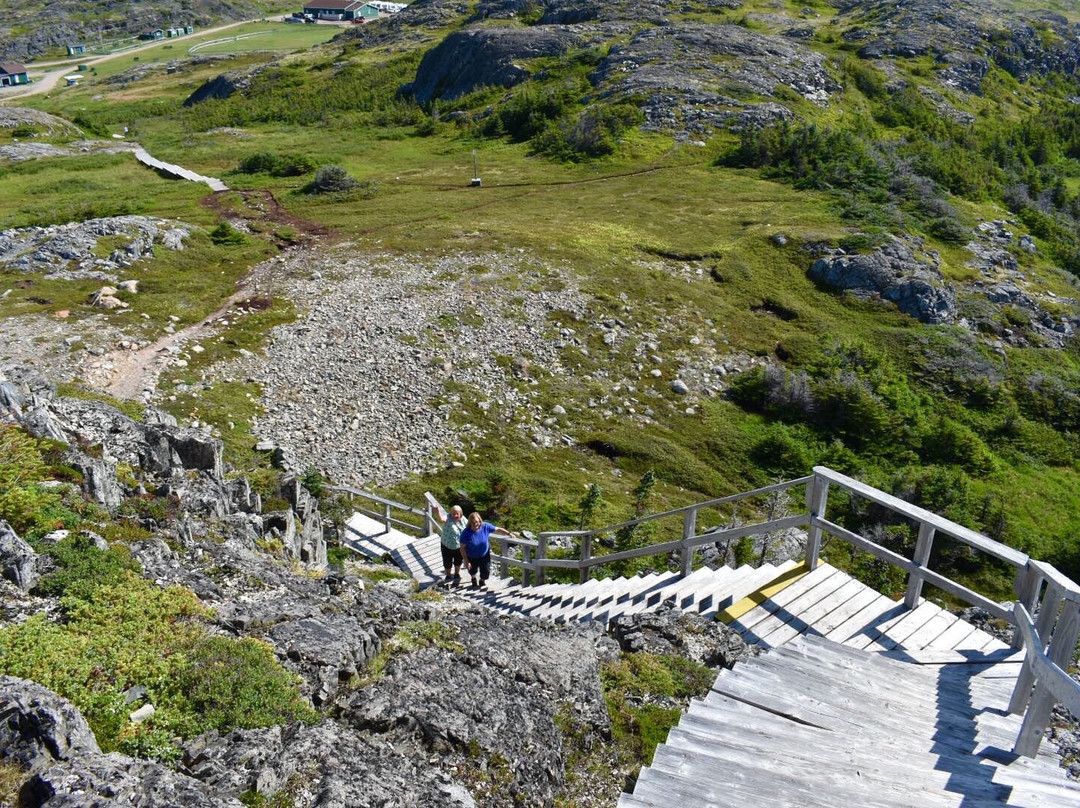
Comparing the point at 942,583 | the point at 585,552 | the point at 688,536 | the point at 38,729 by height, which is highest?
the point at 942,583

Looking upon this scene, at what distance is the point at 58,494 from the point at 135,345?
1897cm

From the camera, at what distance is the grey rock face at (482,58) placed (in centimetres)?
→ 7994

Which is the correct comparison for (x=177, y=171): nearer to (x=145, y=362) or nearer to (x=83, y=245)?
(x=83, y=245)

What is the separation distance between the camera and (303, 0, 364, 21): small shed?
171 metres

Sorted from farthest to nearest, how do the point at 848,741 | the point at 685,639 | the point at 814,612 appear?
the point at 685,639 → the point at 814,612 → the point at 848,741

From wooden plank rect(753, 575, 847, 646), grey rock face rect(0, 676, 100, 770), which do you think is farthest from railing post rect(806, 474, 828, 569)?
grey rock face rect(0, 676, 100, 770)

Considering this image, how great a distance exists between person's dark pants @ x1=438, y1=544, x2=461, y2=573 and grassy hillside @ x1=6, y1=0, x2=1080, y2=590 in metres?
6.10

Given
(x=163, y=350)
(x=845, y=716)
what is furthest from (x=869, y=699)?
(x=163, y=350)

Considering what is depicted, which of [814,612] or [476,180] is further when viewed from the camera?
[476,180]

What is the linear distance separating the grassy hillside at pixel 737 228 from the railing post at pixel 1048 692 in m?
15.9

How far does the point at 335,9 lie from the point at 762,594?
197 meters

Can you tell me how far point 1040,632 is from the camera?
19.8 feet

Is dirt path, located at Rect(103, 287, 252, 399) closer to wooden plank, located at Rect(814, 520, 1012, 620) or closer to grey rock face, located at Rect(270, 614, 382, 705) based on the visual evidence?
grey rock face, located at Rect(270, 614, 382, 705)

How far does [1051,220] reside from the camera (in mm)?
51375
